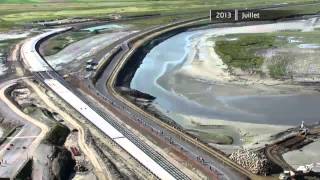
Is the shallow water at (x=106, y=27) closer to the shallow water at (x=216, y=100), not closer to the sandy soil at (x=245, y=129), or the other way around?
the shallow water at (x=216, y=100)

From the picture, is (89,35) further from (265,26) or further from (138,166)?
(138,166)

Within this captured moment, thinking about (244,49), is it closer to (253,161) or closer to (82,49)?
(82,49)

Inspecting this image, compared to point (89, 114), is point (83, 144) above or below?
below

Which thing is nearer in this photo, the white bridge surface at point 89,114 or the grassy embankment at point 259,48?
the white bridge surface at point 89,114

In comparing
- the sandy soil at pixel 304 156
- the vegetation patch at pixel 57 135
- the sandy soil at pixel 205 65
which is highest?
the vegetation patch at pixel 57 135

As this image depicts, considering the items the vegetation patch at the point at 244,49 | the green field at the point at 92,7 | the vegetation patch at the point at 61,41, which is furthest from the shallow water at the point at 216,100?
the green field at the point at 92,7

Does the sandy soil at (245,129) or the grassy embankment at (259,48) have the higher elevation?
the grassy embankment at (259,48)

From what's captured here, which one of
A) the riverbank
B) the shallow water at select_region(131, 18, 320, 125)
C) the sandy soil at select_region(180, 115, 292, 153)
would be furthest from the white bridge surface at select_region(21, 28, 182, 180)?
the shallow water at select_region(131, 18, 320, 125)

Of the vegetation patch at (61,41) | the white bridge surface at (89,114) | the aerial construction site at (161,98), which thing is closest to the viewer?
the white bridge surface at (89,114)

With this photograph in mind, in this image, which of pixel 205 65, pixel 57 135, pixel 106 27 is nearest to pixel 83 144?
pixel 57 135
